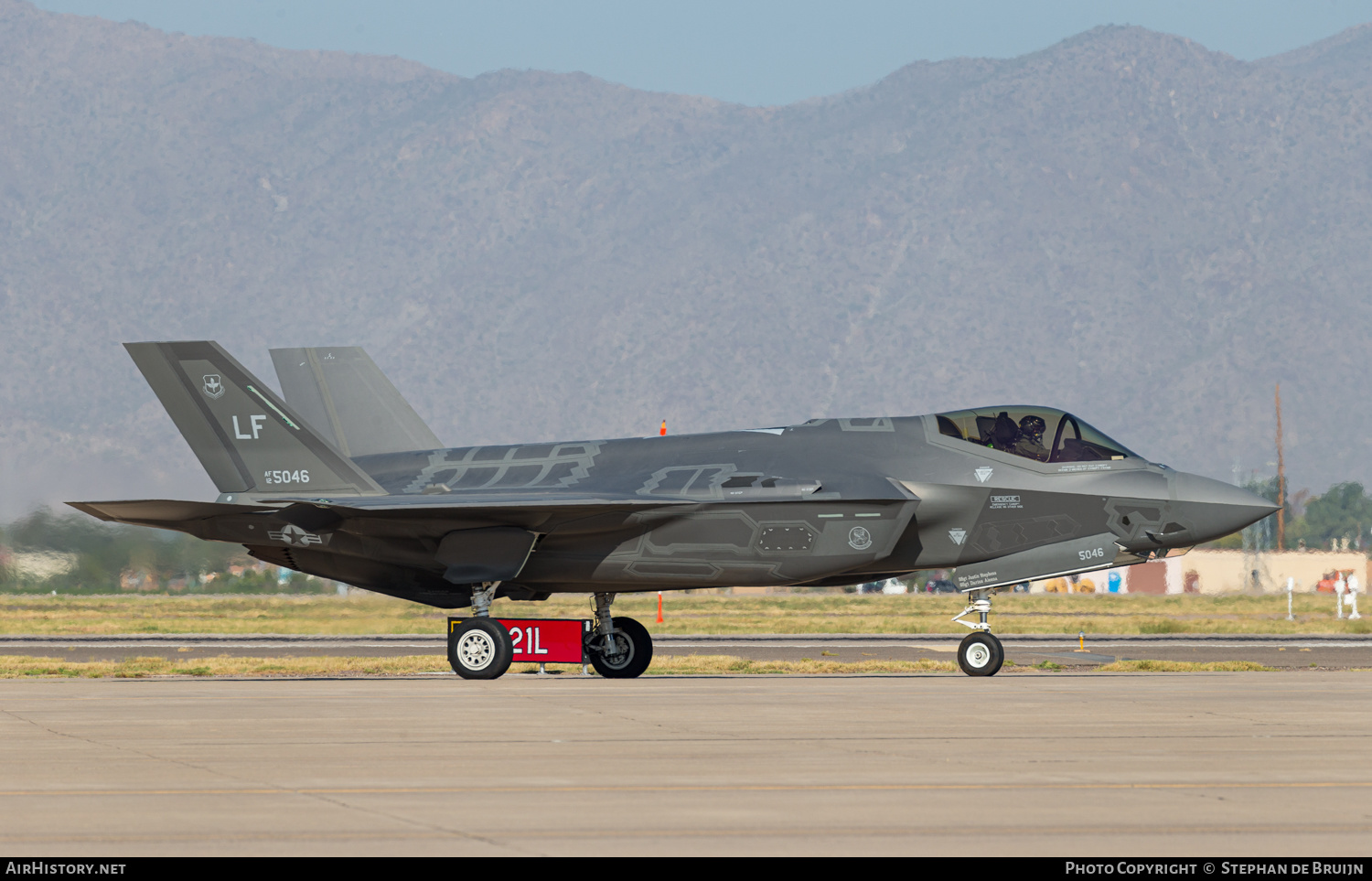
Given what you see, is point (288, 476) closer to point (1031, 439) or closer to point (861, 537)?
point (861, 537)

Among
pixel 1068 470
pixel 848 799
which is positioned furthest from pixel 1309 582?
pixel 848 799

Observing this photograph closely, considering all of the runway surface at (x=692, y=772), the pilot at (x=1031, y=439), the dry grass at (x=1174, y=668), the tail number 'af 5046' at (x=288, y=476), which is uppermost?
the pilot at (x=1031, y=439)

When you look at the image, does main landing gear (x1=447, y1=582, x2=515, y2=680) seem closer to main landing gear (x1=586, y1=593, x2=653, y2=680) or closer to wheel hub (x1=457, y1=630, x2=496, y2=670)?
wheel hub (x1=457, y1=630, x2=496, y2=670)

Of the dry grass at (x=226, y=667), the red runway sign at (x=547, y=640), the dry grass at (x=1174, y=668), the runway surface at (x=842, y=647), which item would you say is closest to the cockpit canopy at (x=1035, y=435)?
the dry grass at (x=1174, y=668)

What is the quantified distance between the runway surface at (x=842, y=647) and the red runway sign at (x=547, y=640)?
6176mm

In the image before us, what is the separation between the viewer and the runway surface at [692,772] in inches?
352

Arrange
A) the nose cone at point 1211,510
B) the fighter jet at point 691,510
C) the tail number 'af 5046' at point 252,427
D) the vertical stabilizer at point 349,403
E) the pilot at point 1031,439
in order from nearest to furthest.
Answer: the nose cone at point 1211,510, the fighter jet at point 691,510, the pilot at point 1031,439, the tail number 'af 5046' at point 252,427, the vertical stabilizer at point 349,403

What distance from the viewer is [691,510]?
21031mm

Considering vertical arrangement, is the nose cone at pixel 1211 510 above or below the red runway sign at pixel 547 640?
above

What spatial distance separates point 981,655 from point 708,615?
33.0m

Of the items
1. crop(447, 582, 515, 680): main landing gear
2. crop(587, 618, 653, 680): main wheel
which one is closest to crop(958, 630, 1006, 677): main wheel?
crop(587, 618, 653, 680): main wheel

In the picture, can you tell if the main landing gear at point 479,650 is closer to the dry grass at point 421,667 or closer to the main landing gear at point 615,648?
the main landing gear at point 615,648

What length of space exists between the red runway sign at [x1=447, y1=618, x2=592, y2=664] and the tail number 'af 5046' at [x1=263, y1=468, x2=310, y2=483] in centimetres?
268

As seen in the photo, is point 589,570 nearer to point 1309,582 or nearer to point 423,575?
point 423,575
